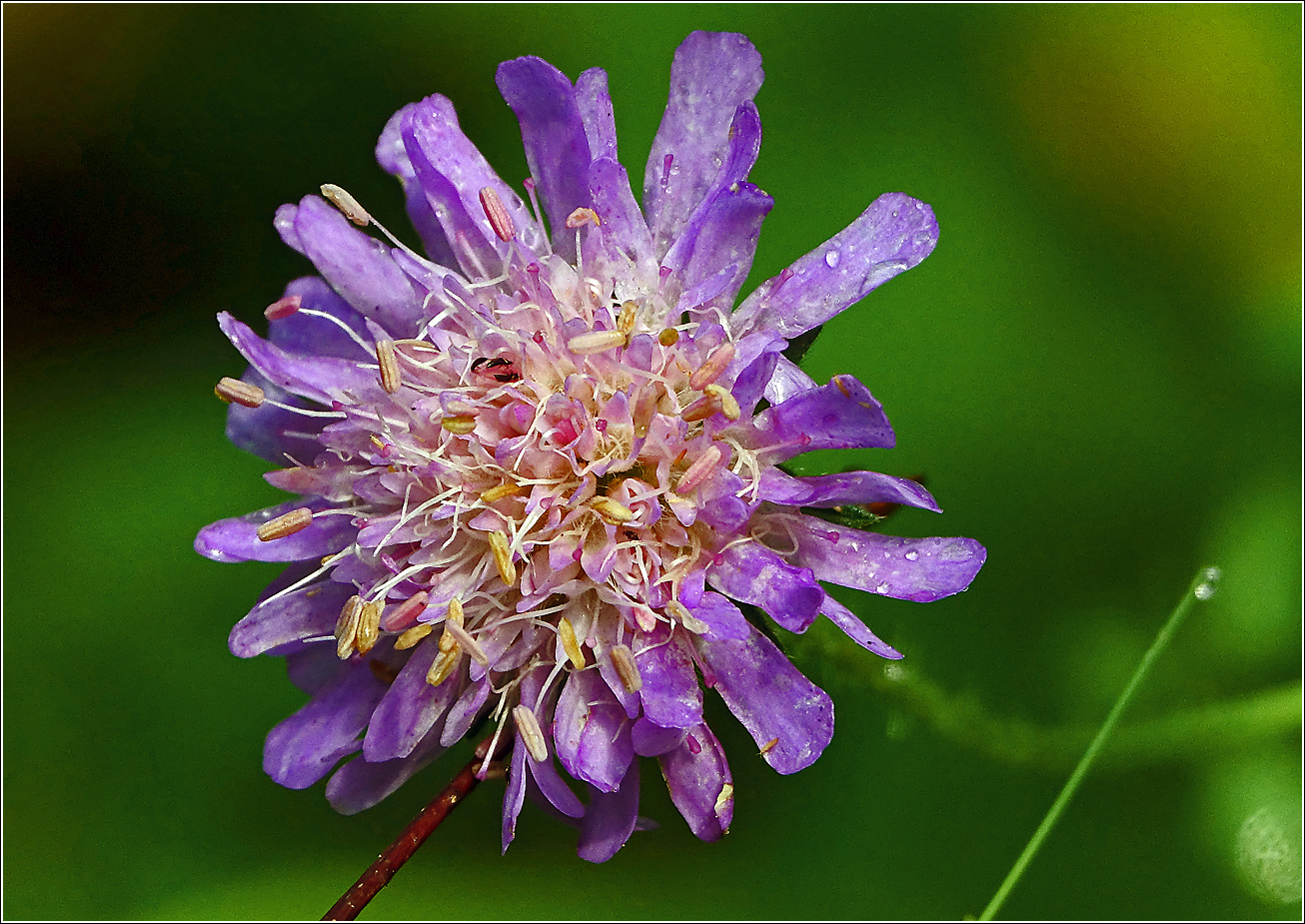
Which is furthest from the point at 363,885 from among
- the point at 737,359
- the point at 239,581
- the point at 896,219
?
the point at 239,581

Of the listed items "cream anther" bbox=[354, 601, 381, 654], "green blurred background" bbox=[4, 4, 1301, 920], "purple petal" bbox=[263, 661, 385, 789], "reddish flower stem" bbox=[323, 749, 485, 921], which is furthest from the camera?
"green blurred background" bbox=[4, 4, 1301, 920]

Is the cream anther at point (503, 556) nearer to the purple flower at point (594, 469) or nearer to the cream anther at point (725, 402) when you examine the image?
the purple flower at point (594, 469)

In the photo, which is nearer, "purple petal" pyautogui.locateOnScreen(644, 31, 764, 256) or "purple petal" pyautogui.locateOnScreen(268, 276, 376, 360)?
"purple petal" pyautogui.locateOnScreen(644, 31, 764, 256)

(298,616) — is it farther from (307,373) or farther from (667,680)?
(667,680)

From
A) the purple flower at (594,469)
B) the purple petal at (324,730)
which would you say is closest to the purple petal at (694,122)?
the purple flower at (594,469)

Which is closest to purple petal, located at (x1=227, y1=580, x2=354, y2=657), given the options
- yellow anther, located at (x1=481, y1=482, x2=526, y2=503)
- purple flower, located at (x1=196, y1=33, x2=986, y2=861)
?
purple flower, located at (x1=196, y1=33, x2=986, y2=861)

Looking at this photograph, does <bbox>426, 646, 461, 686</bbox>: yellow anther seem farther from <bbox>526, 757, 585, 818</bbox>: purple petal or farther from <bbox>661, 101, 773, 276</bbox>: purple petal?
<bbox>661, 101, 773, 276</bbox>: purple petal

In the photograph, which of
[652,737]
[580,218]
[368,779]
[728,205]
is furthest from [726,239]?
[368,779]
